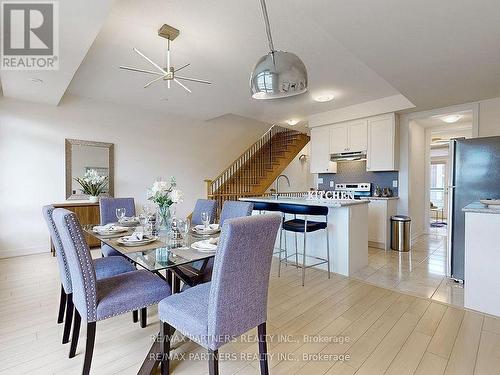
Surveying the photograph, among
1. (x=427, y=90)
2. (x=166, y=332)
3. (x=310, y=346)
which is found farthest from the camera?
(x=427, y=90)

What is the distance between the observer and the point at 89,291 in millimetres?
1502

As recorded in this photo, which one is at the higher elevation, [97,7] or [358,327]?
[97,7]

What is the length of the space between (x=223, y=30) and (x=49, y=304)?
10.4 ft

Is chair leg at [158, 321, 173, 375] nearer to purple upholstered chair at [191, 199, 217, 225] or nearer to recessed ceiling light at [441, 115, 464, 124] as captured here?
purple upholstered chair at [191, 199, 217, 225]

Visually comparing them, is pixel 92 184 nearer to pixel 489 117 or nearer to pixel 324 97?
pixel 324 97

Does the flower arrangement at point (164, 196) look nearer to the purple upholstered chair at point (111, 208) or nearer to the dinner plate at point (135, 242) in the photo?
the dinner plate at point (135, 242)

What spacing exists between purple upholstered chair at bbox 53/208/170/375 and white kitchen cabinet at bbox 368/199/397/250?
416cm

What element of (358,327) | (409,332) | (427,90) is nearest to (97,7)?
(358,327)

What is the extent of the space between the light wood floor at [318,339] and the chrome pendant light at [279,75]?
177 centimetres

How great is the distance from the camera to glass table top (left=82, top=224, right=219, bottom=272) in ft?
5.07

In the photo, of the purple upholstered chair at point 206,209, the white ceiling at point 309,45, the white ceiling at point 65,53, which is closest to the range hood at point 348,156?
the white ceiling at point 309,45

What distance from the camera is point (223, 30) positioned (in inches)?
99.9

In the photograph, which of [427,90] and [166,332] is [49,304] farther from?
[427,90]

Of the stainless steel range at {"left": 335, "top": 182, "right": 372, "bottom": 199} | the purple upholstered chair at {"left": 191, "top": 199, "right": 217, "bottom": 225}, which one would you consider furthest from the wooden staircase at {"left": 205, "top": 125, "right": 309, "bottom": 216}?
the purple upholstered chair at {"left": 191, "top": 199, "right": 217, "bottom": 225}
